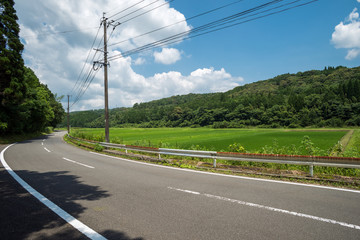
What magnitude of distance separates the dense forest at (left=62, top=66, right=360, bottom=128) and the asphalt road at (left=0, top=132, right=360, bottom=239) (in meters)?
99.5

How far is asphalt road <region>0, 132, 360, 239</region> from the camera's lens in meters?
3.19

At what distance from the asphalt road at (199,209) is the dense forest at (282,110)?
99503mm

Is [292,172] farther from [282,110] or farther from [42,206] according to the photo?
[282,110]

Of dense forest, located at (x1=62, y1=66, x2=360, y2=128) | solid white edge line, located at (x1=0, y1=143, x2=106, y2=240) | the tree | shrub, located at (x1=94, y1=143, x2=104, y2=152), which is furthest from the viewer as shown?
dense forest, located at (x1=62, y1=66, x2=360, y2=128)

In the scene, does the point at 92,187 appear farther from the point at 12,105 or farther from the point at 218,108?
the point at 218,108

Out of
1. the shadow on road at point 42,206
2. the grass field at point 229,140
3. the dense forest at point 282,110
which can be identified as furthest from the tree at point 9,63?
the dense forest at point 282,110

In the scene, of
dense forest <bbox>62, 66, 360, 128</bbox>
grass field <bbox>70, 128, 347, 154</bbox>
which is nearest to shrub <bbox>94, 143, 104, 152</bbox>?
grass field <bbox>70, 128, 347, 154</bbox>

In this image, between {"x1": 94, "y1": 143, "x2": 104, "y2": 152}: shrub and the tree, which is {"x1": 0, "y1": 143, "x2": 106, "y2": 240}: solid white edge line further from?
the tree

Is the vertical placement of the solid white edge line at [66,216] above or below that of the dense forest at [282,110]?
below

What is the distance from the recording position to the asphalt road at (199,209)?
3.19 m

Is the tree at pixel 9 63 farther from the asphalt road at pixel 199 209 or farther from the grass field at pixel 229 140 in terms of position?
the asphalt road at pixel 199 209

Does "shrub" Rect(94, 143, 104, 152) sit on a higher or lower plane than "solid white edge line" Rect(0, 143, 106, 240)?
lower

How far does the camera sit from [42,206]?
438 cm

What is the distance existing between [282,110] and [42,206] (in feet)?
369
